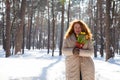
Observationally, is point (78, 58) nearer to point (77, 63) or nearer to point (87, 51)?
point (77, 63)

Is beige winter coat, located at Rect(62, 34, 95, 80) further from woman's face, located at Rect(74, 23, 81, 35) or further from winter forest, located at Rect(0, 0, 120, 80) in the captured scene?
winter forest, located at Rect(0, 0, 120, 80)

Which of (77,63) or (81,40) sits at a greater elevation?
(81,40)

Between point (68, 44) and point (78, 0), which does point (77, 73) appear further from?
point (78, 0)

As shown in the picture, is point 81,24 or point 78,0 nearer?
point 81,24

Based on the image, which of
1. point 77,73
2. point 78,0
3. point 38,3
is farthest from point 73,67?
point 78,0

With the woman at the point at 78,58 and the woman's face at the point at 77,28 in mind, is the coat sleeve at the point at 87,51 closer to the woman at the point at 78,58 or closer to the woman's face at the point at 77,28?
the woman at the point at 78,58

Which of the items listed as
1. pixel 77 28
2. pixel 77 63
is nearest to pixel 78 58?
pixel 77 63

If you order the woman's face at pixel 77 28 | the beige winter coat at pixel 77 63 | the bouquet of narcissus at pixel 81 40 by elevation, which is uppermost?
the woman's face at pixel 77 28

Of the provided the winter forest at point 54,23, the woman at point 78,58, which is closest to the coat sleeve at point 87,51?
the woman at point 78,58

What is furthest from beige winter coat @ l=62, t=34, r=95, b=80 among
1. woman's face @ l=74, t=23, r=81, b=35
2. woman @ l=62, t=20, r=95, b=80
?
woman's face @ l=74, t=23, r=81, b=35

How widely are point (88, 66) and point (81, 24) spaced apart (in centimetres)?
74

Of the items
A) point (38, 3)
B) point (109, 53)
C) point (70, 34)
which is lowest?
point (109, 53)

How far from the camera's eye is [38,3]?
5894 centimetres

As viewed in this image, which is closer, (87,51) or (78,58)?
(87,51)
